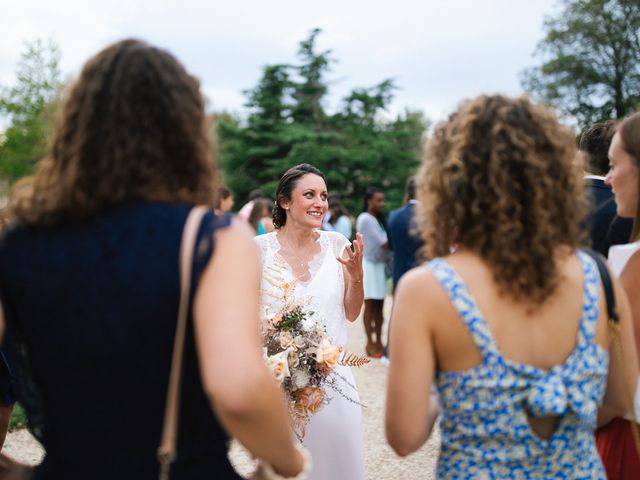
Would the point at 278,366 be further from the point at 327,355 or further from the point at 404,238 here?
the point at 404,238

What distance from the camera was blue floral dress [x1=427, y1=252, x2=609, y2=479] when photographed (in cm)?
175

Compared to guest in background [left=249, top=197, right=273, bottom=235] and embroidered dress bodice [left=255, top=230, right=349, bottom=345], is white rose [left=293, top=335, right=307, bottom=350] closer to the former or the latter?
embroidered dress bodice [left=255, top=230, right=349, bottom=345]

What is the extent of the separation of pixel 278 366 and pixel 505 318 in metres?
1.84

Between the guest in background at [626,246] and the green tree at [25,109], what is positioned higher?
the green tree at [25,109]

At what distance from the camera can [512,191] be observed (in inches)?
70.4

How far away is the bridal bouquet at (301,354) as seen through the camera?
11.8 feet

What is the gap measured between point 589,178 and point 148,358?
326cm

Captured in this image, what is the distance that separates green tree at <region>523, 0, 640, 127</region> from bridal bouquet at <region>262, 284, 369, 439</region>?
35.1 meters

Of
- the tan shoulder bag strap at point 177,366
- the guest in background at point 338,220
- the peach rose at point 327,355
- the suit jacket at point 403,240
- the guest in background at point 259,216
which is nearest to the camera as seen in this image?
the tan shoulder bag strap at point 177,366

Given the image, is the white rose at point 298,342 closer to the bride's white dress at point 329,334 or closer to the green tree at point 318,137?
the bride's white dress at point 329,334

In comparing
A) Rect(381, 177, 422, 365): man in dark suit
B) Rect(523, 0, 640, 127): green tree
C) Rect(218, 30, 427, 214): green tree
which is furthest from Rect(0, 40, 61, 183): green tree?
Rect(523, 0, 640, 127): green tree

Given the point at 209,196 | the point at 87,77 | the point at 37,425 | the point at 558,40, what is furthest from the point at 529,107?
the point at 558,40

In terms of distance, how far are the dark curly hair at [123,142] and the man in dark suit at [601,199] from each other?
241cm

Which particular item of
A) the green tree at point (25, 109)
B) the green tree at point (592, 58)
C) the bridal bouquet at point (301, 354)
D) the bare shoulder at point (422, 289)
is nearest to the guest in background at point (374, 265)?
the bridal bouquet at point (301, 354)
